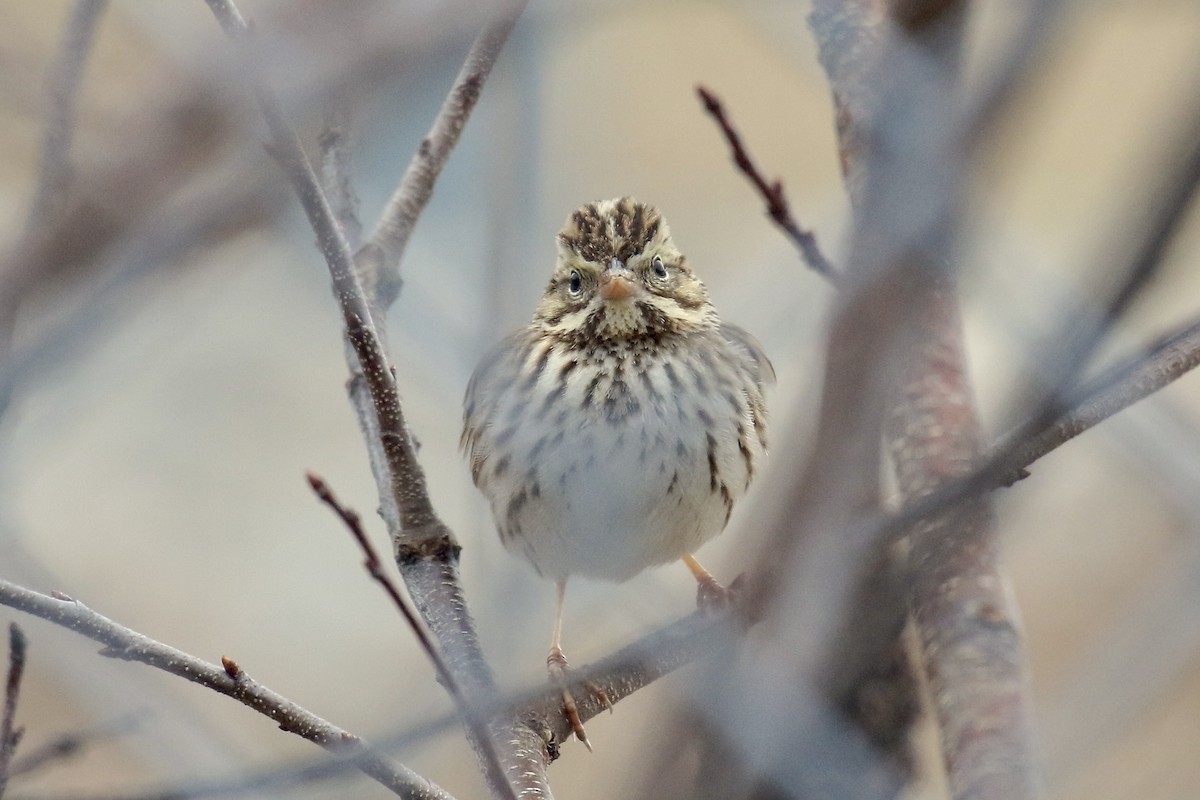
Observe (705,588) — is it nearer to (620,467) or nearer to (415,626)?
(620,467)

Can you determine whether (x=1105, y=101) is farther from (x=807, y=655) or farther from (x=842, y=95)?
(x=807, y=655)

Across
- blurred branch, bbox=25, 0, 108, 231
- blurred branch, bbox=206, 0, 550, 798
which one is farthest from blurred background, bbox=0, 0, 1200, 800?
blurred branch, bbox=25, 0, 108, 231

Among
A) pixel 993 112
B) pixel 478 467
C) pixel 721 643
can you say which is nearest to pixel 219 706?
pixel 478 467

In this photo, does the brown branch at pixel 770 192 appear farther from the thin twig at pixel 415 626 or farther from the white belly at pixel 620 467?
the thin twig at pixel 415 626

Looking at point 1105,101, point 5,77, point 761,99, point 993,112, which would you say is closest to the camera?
point 993,112

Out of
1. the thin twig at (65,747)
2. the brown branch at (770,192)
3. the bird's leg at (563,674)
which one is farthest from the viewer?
the bird's leg at (563,674)

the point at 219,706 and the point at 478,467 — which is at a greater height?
the point at 219,706

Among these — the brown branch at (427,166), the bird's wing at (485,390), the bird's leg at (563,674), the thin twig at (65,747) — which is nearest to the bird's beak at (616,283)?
the bird's wing at (485,390)
